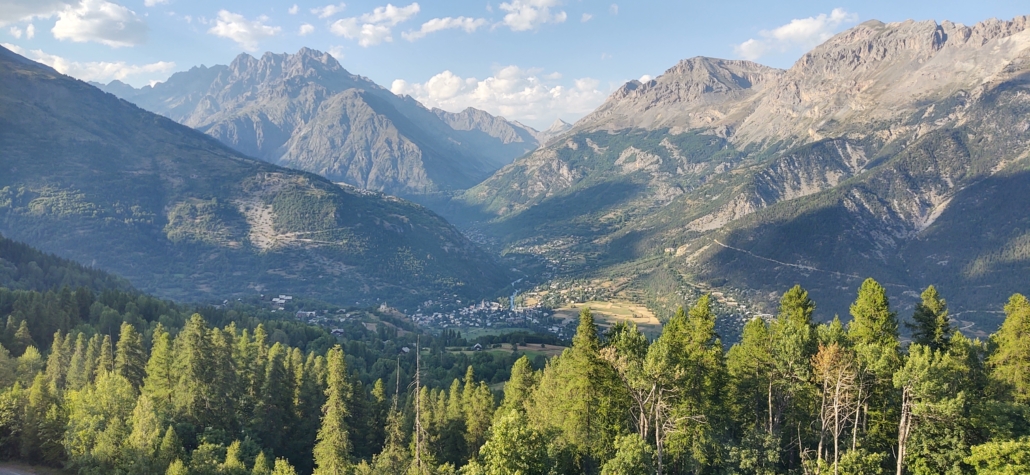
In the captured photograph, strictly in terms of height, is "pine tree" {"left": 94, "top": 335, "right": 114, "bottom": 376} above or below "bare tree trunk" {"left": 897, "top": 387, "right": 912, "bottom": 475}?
below

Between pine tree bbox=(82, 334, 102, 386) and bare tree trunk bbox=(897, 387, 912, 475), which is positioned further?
pine tree bbox=(82, 334, 102, 386)

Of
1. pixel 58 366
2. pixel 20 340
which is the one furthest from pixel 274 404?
pixel 20 340

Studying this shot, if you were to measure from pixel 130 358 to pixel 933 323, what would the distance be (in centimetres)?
8893

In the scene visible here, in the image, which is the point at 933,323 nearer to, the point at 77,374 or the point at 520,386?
the point at 520,386

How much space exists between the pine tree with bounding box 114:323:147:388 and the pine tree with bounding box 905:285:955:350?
282 ft

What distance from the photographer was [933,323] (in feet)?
156

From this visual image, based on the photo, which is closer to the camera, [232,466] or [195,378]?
[232,466]

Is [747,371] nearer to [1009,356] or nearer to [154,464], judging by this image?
[1009,356]

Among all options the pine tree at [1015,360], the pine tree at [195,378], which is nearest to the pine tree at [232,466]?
the pine tree at [195,378]

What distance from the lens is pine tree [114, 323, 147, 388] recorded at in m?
65.4

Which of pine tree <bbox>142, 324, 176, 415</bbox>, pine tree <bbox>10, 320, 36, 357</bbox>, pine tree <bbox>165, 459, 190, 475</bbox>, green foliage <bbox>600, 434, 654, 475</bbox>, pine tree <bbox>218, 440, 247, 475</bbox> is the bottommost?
pine tree <bbox>10, 320, 36, 357</bbox>

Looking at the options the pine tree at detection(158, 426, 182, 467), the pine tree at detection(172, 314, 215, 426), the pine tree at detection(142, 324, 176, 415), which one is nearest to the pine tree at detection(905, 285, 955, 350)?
the pine tree at detection(158, 426, 182, 467)

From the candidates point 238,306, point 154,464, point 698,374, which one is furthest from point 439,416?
point 238,306

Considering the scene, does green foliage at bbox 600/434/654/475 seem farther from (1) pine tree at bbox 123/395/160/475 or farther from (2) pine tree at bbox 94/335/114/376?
(2) pine tree at bbox 94/335/114/376
